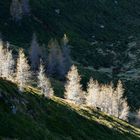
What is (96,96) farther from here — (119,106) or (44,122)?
(44,122)

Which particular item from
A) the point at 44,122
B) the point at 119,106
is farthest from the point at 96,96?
the point at 44,122

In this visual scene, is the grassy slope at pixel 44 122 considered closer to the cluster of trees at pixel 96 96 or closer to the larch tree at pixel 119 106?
the cluster of trees at pixel 96 96

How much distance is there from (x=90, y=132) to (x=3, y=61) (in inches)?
2809

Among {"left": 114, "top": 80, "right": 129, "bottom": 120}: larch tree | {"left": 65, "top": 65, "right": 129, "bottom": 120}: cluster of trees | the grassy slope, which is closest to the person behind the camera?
the grassy slope

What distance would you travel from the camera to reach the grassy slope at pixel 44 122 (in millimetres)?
55075

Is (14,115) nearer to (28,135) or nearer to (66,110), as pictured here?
(28,135)

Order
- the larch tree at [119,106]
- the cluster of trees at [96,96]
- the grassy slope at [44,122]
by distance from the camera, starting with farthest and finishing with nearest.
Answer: the larch tree at [119,106] → the cluster of trees at [96,96] → the grassy slope at [44,122]

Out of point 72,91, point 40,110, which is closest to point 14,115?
point 40,110

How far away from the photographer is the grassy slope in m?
55.1

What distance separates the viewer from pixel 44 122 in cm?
7288

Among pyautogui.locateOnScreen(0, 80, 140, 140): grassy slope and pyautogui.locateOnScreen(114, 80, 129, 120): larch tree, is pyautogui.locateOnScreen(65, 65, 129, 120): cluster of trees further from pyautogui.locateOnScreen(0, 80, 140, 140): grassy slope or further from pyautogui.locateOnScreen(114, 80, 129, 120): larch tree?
pyautogui.locateOnScreen(0, 80, 140, 140): grassy slope

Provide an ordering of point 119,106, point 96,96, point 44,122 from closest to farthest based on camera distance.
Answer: point 44,122, point 96,96, point 119,106

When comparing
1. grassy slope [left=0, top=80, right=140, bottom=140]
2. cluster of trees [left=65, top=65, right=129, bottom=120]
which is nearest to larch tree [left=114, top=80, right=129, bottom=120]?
cluster of trees [left=65, top=65, right=129, bottom=120]

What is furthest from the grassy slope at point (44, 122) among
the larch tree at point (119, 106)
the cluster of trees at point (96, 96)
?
the larch tree at point (119, 106)
